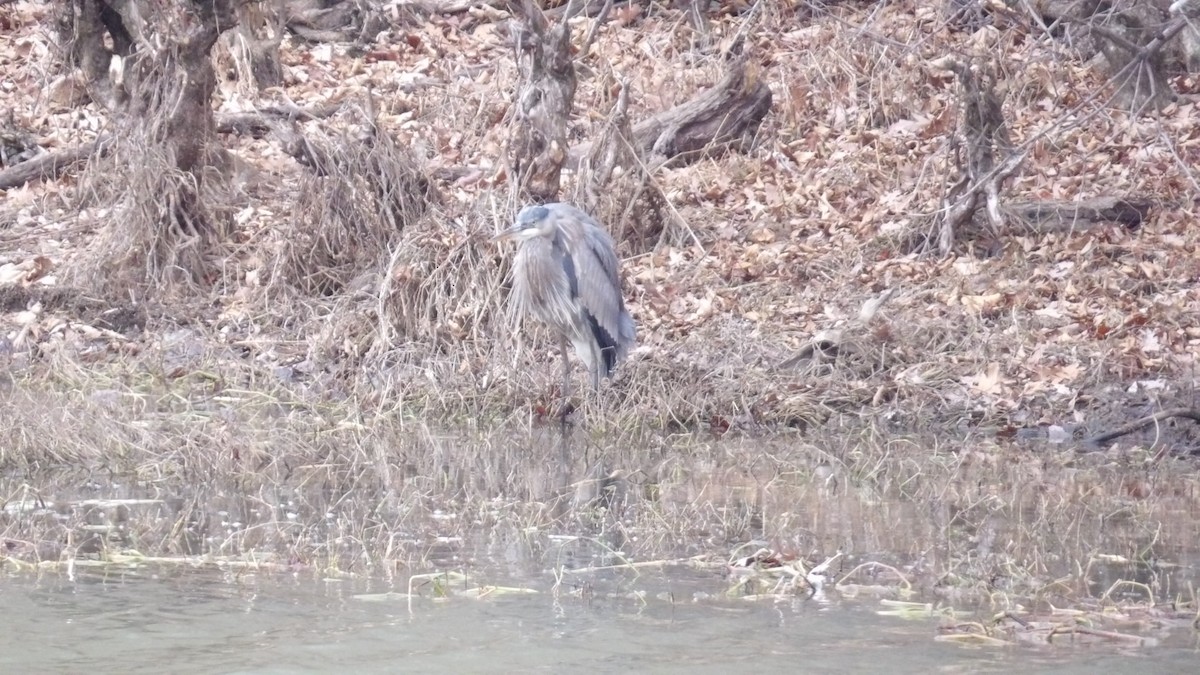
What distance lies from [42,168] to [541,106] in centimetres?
433

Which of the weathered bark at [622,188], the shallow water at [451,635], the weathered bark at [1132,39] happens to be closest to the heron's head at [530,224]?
the weathered bark at [622,188]

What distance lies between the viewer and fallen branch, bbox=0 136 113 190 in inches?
461

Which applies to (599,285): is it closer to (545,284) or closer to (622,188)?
(545,284)

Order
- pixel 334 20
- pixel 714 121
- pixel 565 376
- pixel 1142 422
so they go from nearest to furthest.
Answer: pixel 1142 422 → pixel 565 376 → pixel 714 121 → pixel 334 20

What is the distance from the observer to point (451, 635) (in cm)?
399

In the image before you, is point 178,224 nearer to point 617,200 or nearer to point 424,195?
point 424,195

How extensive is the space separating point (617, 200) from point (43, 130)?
511cm

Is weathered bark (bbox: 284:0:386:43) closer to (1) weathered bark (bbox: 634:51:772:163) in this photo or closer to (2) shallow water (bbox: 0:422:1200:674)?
(1) weathered bark (bbox: 634:51:772:163)

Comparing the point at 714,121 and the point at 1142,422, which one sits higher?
the point at 714,121

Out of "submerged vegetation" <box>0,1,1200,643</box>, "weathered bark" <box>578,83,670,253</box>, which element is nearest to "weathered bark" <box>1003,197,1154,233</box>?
"submerged vegetation" <box>0,1,1200,643</box>

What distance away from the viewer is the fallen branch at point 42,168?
11.7 m

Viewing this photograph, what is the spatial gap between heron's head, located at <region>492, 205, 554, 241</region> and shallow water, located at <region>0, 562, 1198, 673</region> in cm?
409

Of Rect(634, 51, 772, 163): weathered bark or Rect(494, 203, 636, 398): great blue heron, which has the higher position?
Rect(634, 51, 772, 163): weathered bark

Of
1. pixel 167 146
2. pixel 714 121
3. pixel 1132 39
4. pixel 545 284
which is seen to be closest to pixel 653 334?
pixel 545 284
